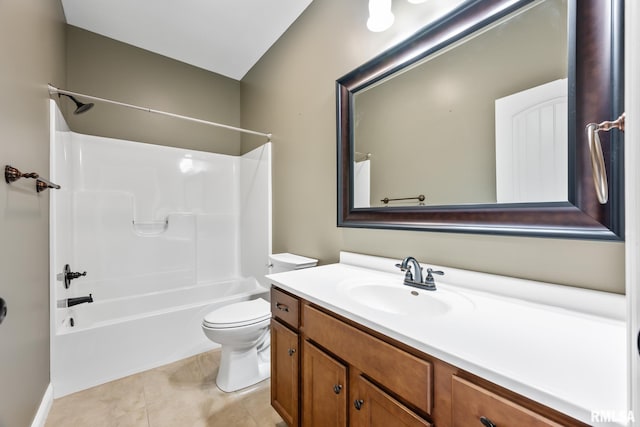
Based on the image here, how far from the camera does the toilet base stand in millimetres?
1716

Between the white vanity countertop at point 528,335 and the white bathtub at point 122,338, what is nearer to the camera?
the white vanity countertop at point 528,335

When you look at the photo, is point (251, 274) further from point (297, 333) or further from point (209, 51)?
point (209, 51)

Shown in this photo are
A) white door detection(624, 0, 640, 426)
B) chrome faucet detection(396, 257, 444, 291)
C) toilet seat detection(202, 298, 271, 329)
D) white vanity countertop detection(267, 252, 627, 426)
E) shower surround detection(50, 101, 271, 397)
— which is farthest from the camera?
shower surround detection(50, 101, 271, 397)

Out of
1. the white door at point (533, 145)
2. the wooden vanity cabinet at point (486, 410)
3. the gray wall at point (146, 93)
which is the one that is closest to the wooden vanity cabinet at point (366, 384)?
the wooden vanity cabinet at point (486, 410)

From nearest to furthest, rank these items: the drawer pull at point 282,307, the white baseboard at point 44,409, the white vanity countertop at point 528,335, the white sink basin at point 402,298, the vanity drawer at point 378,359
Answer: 1. the white vanity countertop at point 528,335
2. the vanity drawer at point 378,359
3. the white sink basin at point 402,298
4. the drawer pull at point 282,307
5. the white baseboard at point 44,409

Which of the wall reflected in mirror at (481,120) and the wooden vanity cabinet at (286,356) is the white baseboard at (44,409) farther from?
the wall reflected in mirror at (481,120)

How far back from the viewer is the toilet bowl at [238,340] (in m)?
1.65

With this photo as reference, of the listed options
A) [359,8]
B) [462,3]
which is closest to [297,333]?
[462,3]

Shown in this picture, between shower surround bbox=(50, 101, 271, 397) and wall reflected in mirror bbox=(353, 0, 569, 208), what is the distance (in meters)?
1.36

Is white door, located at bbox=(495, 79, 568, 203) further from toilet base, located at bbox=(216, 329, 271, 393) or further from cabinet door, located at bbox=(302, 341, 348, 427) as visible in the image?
toilet base, located at bbox=(216, 329, 271, 393)

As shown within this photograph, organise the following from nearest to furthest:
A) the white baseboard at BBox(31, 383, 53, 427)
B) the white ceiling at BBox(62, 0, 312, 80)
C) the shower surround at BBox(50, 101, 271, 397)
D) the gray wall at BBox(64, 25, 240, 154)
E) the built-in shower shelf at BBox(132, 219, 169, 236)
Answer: the white baseboard at BBox(31, 383, 53, 427) < the shower surround at BBox(50, 101, 271, 397) < the white ceiling at BBox(62, 0, 312, 80) < the gray wall at BBox(64, 25, 240, 154) < the built-in shower shelf at BBox(132, 219, 169, 236)

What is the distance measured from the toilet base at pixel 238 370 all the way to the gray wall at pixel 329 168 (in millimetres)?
795

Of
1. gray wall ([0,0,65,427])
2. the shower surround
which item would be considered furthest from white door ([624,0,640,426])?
the shower surround

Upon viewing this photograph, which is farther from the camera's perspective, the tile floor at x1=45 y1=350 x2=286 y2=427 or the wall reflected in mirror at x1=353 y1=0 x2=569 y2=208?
the tile floor at x1=45 y1=350 x2=286 y2=427
